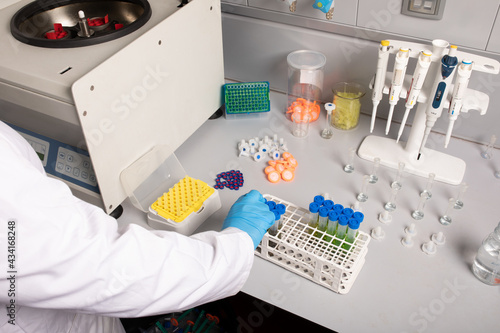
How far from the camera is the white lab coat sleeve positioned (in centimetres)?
66

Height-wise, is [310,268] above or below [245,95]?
below

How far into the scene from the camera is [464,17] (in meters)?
1.21

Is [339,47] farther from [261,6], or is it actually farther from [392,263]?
[392,263]

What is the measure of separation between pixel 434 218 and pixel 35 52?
1.09 m

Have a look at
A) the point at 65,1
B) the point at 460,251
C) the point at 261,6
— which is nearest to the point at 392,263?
the point at 460,251

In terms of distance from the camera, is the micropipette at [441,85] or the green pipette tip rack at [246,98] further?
the green pipette tip rack at [246,98]

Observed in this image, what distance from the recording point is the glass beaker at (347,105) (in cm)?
141

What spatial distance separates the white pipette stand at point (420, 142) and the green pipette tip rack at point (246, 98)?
369mm

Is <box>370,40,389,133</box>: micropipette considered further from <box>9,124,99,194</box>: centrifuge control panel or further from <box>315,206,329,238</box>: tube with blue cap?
<box>9,124,99,194</box>: centrifuge control panel

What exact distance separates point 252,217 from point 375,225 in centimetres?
34

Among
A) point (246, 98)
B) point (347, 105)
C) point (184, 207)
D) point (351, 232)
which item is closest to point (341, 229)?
point (351, 232)

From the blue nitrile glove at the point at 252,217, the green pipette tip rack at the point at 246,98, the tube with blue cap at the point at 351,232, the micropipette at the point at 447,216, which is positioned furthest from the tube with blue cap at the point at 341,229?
the green pipette tip rack at the point at 246,98

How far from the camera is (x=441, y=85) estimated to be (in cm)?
110
